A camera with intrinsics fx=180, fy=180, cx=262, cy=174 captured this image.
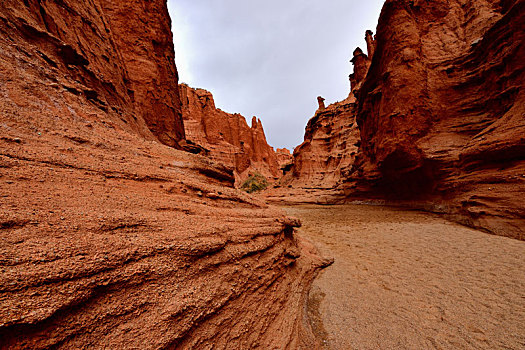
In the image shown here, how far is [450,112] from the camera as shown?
29.6 feet

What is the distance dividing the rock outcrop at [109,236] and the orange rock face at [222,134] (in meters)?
27.3

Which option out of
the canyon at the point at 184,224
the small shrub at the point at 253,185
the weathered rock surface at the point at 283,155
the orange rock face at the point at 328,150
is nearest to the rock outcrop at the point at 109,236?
the canyon at the point at 184,224

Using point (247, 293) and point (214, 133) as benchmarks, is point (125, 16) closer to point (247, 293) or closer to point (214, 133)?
point (247, 293)

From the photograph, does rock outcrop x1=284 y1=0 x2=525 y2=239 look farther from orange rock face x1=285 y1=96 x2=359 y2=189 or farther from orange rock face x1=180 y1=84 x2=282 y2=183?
orange rock face x1=180 y1=84 x2=282 y2=183

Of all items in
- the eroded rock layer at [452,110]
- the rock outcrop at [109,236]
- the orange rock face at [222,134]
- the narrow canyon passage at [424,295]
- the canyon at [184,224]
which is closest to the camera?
the rock outcrop at [109,236]

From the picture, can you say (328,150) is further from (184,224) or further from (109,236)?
(109,236)

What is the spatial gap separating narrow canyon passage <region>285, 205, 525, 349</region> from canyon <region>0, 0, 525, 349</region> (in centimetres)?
3

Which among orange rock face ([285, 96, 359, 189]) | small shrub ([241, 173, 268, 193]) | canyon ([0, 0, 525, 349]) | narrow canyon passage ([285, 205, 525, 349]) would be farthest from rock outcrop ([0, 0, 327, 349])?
small shrub ([241, 173, 268, 193])

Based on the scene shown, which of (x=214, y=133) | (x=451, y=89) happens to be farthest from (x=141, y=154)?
(x=214, y=133)

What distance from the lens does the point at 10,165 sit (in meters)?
1.80

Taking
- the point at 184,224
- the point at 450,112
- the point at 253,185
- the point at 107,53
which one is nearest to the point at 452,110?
the point at 450,112

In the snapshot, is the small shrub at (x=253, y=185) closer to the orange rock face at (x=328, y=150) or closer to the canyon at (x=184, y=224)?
the orange rock face at (x=328, y=150)

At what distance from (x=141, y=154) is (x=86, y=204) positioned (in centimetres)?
171

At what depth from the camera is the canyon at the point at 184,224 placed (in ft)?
4.49
